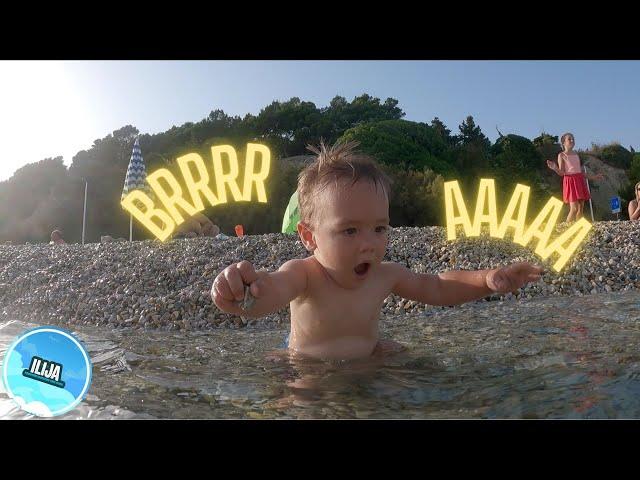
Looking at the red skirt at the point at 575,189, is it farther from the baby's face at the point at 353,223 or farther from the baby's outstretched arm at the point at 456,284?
the baby's face at the point at 353,223

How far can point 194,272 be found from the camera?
6.31 meters

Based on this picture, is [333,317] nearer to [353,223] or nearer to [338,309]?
[338,309]

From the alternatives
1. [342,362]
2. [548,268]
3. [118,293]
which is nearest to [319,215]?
[342,362]

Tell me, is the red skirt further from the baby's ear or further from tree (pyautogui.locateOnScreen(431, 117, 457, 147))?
tree (pyautogui.locateOnScreen(431, 117, 457, 147))

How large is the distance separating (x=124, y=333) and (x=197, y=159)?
1571 mm

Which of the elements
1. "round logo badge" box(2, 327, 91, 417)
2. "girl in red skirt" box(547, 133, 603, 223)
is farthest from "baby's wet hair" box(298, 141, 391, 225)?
"girl in red skirt" box(547, 133, 603, 223)

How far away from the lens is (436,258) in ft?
21.7

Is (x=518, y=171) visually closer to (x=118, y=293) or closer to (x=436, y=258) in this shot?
(x=436, y=258)

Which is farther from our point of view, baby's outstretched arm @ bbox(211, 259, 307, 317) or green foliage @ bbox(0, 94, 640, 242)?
green foliage @ bbox(0, 94, 640, 242)

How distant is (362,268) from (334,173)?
15.9 inches

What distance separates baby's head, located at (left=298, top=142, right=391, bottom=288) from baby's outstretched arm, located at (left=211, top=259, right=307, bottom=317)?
142mm

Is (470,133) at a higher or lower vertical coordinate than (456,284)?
higher

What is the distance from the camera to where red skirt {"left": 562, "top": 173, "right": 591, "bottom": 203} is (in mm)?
8242

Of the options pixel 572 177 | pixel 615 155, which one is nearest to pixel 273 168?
pixel 572 177
